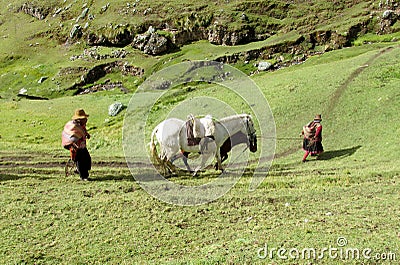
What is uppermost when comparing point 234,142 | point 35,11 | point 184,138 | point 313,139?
point 35,11

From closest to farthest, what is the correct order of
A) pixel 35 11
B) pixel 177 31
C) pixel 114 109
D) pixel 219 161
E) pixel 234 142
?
pixel 219 161, pixel 234 142, pixel 114 109, pixel 177 31, pixel 35 11

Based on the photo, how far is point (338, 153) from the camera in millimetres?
21516

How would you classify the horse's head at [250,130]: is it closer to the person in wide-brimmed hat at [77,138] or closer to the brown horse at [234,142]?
the brown horse at [234,142]

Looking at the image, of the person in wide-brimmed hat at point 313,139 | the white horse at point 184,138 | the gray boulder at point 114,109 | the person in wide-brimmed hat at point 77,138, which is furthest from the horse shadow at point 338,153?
the gray boulder at point 114,109

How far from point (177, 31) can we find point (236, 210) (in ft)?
373

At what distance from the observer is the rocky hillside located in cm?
A: 9756

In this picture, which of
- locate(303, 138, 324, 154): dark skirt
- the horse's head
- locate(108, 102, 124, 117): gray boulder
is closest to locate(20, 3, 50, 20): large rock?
locate(108, 102, 124, 117): gray boulder

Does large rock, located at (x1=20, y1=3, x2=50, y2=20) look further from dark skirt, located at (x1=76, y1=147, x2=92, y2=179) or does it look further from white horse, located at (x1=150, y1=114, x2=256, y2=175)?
white horse, located at (x1=150, y1=114, x2=256, y2=175)

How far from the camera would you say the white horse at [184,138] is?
642 inches

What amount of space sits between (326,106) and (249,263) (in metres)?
21.4

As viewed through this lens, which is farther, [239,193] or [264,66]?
[264,66]

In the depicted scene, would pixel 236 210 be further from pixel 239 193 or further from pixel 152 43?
pixel 152 43

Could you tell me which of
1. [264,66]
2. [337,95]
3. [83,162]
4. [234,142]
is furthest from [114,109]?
[264,66]

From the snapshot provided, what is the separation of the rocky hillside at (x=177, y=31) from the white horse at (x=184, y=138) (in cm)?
7617
